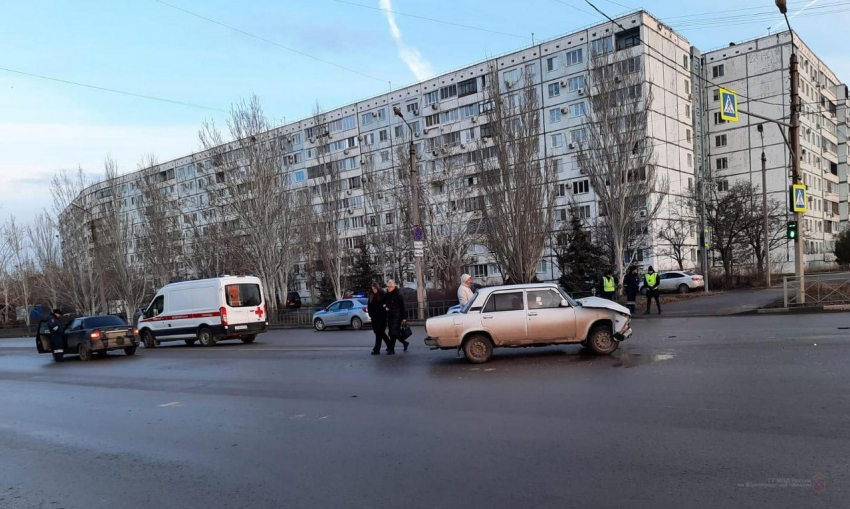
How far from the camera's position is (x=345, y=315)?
89.9 ft

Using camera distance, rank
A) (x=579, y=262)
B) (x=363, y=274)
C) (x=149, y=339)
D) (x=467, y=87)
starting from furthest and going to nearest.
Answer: (x=467, y=87), (x=363, y=274), (x=579, y=262), (x=149, y=339)

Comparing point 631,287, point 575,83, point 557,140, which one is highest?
point 575,83

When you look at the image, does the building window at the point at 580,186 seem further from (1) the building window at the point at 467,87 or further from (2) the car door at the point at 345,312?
(2) the car door at the point at 345,312

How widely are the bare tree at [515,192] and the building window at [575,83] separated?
29.6m

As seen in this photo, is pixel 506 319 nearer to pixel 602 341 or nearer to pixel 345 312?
pixel 602 341

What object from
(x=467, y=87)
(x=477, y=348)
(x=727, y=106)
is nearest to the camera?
(x=477, y=348)

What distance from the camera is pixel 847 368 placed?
861 cm

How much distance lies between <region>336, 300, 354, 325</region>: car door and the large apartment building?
70.7 ft

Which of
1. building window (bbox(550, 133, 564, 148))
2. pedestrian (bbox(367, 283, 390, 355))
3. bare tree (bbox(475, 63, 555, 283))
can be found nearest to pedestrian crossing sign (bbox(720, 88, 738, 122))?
bare tree (bbox(475, 63, 555, 283))

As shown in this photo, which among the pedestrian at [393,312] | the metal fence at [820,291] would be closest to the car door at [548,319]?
the pedestrian at [393,312]

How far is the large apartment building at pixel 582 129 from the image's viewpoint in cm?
5481

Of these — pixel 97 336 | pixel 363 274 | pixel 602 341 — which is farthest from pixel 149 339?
pixel 363 274

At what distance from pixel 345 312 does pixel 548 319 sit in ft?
55.8

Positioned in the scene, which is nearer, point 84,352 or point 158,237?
point 84,352
